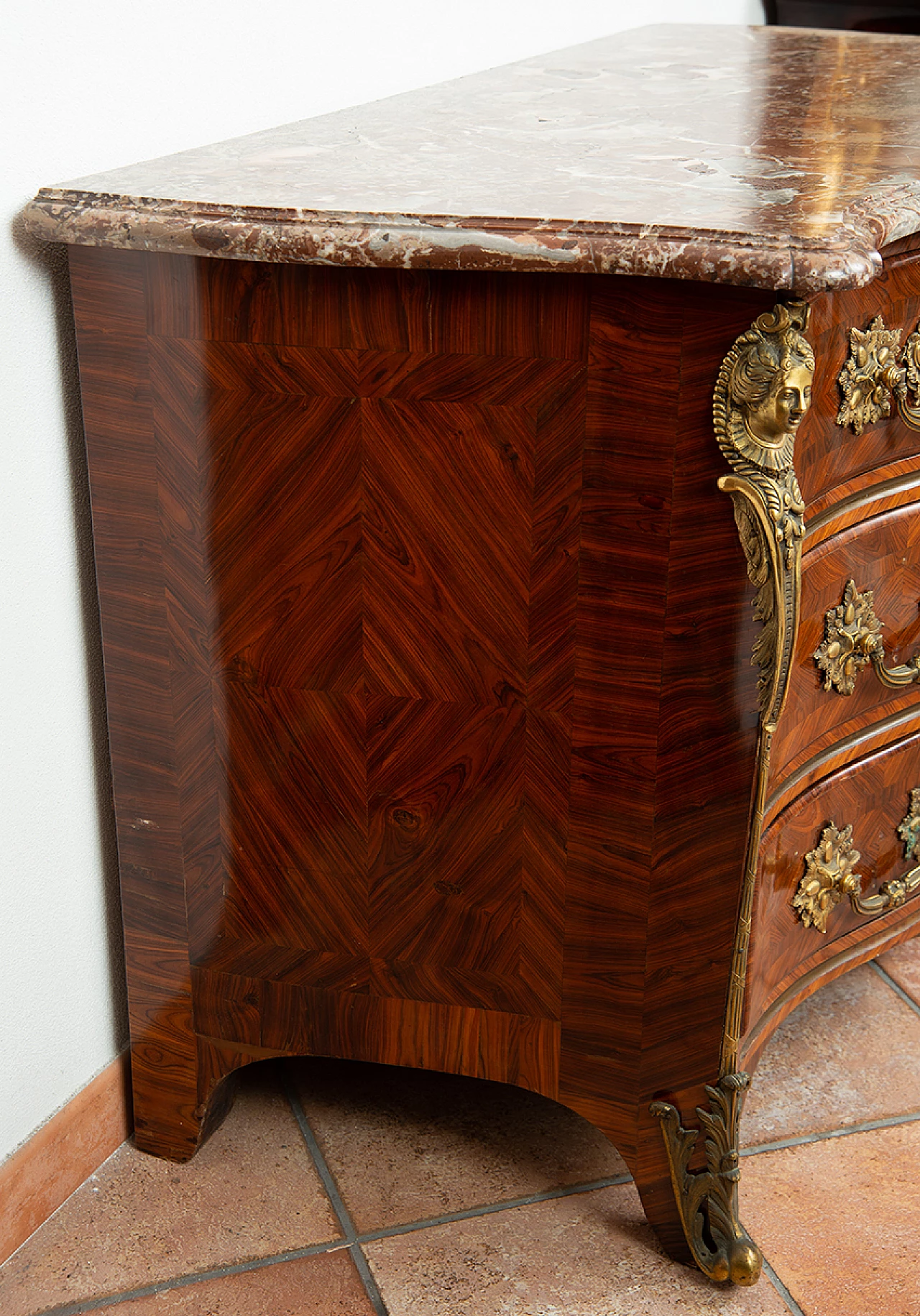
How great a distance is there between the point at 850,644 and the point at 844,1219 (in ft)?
2.02

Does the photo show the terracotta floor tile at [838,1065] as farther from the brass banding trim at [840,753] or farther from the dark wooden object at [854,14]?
the dark wooden object at [854,14]

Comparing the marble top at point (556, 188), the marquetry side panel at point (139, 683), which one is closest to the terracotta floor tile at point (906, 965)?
the marquetry side panel at point (139, 683)

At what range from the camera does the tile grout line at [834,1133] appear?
1.50m

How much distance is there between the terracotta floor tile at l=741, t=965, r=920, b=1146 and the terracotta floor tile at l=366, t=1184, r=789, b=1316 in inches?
8.6

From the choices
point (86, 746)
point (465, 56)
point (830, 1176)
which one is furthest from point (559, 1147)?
point (465, 56)

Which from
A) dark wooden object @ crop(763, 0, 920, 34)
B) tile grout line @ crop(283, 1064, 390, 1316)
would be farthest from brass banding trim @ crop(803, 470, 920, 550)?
dark wooden object @ crop(763, 0, 920, 34)

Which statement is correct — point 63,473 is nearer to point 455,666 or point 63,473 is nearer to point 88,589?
point 88,589

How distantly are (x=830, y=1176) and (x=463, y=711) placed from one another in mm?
713

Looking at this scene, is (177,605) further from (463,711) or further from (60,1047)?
(60,1047)

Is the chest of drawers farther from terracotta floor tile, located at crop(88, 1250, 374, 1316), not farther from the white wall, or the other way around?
terracotta floor tile, located at crop(88, 1250, 374, 1316)

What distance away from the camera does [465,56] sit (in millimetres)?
1902

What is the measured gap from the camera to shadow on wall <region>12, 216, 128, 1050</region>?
1187 millimetres

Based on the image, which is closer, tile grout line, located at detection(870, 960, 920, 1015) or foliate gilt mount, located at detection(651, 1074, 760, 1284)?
foliate gilt mount, located at detection(651, 1074, 760, 1284)

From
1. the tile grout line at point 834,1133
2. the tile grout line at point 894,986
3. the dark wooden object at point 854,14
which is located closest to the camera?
the tile grout line at point 834,1133
